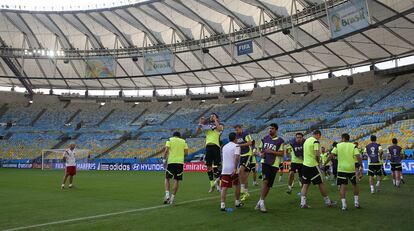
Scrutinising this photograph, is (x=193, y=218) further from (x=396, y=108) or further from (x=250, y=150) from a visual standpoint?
(x=396, y=108)

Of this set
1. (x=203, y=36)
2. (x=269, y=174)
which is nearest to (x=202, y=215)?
(x=269, y=174)

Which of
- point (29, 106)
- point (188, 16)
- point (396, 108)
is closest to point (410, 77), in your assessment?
point (396, 108)

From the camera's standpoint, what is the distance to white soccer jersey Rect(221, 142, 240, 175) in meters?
9.29

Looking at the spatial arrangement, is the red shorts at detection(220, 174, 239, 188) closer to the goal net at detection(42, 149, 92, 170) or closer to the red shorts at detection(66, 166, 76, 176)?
the red shorts at detection(66, 166, 76, 176)

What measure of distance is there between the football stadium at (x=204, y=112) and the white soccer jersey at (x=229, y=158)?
8 centimetres

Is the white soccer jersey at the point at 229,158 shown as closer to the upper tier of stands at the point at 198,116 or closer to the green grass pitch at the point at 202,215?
the green grass pitch at the point at 202,215

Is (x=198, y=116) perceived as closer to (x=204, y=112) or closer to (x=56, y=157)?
(x=204, y=112)

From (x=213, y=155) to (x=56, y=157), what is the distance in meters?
40.4

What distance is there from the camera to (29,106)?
211 ft

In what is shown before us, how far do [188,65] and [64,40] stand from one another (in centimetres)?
1679

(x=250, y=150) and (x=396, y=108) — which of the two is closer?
(x=250, y=150)

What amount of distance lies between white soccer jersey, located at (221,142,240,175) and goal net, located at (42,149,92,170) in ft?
125

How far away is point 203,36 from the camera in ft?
141

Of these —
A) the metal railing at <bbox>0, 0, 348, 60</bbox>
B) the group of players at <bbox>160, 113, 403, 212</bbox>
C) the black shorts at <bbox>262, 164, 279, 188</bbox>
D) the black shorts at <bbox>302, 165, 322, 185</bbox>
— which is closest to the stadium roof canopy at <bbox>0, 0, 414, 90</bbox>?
the metal railing at <bbox>0, 0, 348, 60</bbox>
